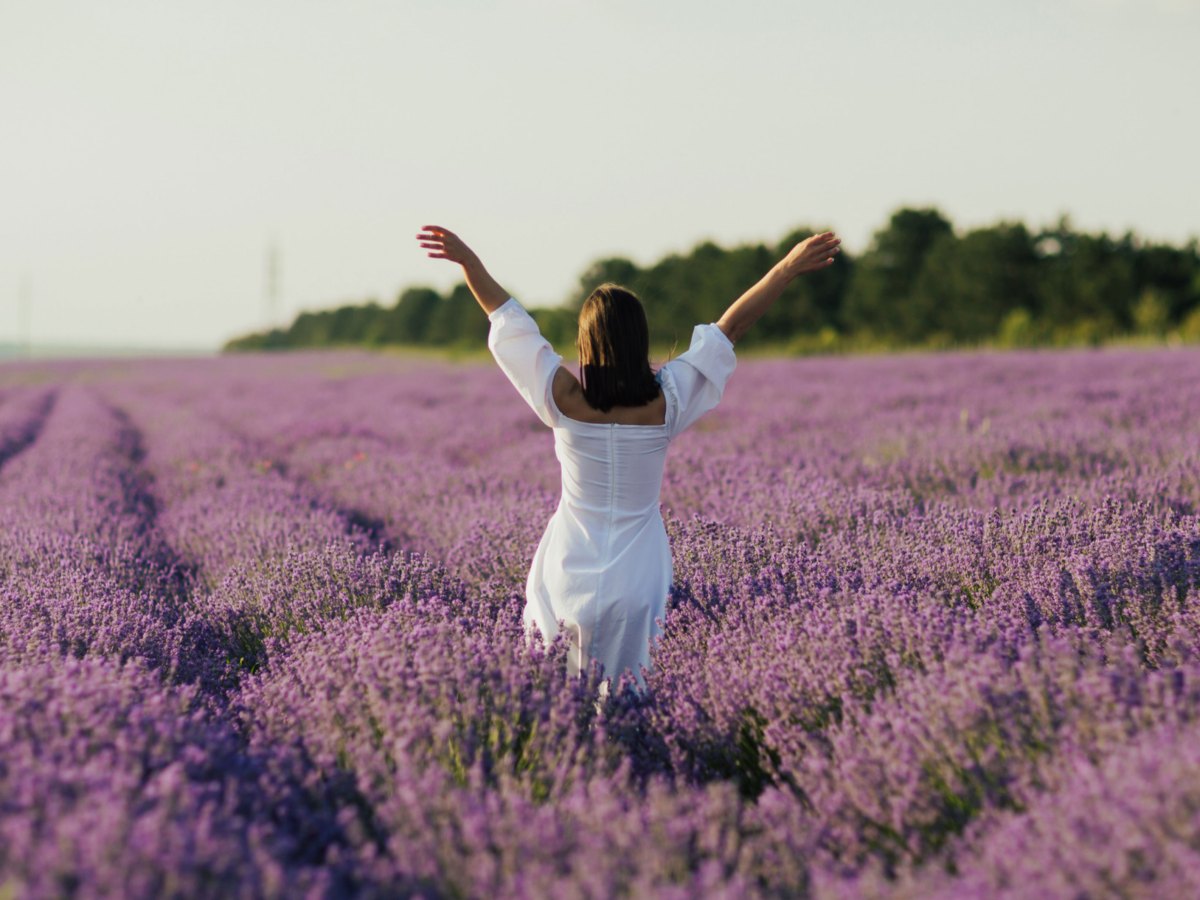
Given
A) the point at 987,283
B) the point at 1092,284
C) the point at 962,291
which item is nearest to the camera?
the point at 1092,284

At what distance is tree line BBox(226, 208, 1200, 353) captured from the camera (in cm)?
2827

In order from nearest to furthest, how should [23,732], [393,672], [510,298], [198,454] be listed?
[23,732] → [393,672] → [510,298] → [198,454]

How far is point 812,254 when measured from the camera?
2541 mm

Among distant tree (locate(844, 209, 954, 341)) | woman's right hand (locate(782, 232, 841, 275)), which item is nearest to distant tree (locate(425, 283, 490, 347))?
distant tree (locate(844, 209, 954, 341))

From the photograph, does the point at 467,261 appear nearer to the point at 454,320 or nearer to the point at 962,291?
the point at 962,291

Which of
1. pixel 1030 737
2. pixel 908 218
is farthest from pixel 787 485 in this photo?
pixel 908 218

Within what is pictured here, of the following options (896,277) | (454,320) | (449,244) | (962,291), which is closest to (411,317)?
(454,320)

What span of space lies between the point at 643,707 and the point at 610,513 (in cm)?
52

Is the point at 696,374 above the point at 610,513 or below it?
above

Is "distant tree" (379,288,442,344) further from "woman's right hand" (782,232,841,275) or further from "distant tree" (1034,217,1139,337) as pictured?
"woman's right hand" (782,232,841,275)

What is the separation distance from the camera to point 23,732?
63.9 inches

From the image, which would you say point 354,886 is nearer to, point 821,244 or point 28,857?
point 28,857

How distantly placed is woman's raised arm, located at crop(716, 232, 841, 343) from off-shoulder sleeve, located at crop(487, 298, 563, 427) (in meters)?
0.49

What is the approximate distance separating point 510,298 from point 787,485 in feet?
7.38
